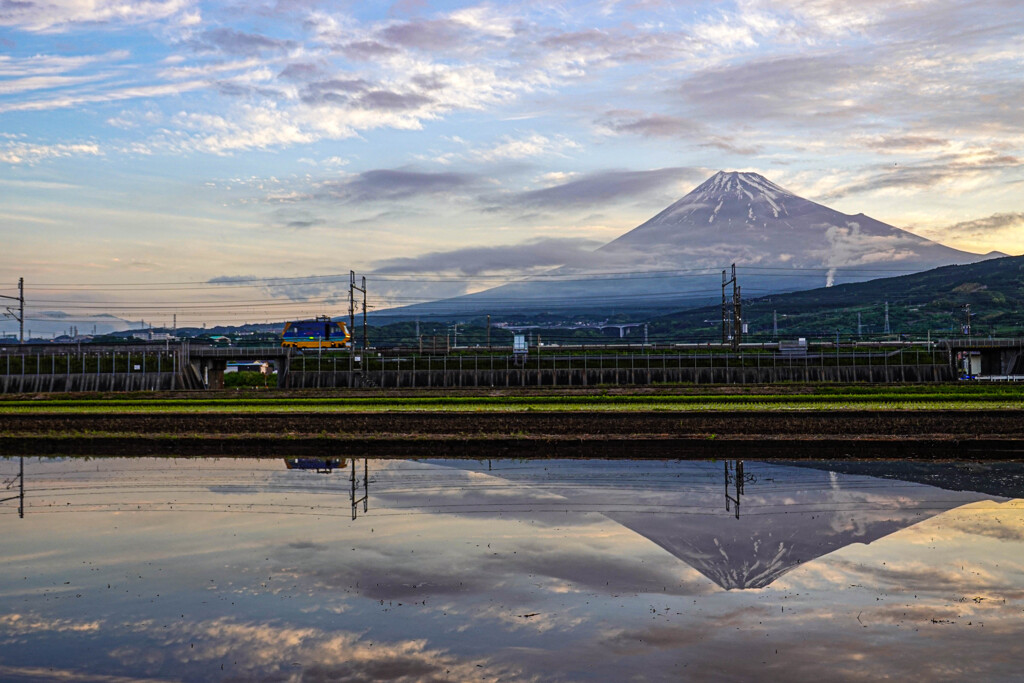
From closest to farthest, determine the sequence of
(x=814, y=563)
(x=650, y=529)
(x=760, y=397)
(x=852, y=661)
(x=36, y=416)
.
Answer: (x=852, y=661) → (x=814, y=563) → (x=650, y=529) → (x=36, y=416) → (x=760, y=397)

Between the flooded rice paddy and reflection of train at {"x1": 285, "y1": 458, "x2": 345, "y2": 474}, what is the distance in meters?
3.94

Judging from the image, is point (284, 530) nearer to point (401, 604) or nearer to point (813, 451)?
point (401, 604)

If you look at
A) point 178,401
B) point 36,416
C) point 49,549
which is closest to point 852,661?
point 49,549

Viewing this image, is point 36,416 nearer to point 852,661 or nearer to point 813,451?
Answer: point 813,451

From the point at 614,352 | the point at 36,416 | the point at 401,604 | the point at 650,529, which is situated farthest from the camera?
the point at 614,352

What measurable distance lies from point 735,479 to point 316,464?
645 inches

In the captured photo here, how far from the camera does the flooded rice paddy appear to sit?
1403cm

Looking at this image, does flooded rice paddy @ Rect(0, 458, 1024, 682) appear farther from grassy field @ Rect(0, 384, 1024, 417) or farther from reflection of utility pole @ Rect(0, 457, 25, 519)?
grassy field @ Rect(0, 384, 1024, 417)

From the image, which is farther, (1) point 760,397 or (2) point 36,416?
(1) point 760,397

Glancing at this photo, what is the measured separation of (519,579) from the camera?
18.3 metres

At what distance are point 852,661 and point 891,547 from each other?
784cm

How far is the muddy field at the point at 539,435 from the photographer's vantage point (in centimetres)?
3784

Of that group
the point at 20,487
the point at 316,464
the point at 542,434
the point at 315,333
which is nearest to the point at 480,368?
the point at 315,333

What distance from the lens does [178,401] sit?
6888 centimetres
